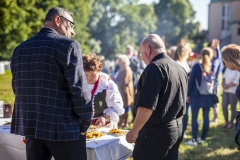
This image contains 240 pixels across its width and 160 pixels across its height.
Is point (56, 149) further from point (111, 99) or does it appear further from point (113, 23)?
point (113, 23)

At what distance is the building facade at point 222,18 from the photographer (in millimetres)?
34125

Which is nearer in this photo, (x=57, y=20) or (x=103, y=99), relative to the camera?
(x=57, y=20)

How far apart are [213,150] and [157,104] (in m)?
3.08

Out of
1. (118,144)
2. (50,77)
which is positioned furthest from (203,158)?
(50,77)

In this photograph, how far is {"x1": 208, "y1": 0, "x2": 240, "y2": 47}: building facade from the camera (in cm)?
3412

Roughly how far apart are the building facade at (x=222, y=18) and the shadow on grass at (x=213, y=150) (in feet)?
101

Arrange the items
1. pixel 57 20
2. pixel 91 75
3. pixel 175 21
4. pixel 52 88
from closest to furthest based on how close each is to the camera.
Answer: pixel 52 88, pixel 57 20, pixel 91 75, pixel 175 21

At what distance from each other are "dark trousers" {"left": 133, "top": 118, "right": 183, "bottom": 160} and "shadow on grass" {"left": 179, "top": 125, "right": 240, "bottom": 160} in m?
2.29

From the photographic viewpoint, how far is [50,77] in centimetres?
211

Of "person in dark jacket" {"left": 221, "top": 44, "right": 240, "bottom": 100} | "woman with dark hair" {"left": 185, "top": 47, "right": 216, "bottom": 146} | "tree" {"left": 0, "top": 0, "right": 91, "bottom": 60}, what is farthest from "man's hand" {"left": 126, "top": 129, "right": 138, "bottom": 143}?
"tree" {"left": 0, "top": 0, "right": 91, "bottom": 60}

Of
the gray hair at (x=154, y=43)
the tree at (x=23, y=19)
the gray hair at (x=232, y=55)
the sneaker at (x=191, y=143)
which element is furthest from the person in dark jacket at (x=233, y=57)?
the tree at (x=23, y=19)

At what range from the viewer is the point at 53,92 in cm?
212

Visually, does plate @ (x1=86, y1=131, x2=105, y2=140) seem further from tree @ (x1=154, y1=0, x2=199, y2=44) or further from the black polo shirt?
tree @ (x1=154, y1=0, x2=199, y2=44)

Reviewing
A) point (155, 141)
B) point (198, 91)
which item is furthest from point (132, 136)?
point (198, 91)
